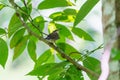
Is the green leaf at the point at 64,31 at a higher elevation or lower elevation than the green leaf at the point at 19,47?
higher

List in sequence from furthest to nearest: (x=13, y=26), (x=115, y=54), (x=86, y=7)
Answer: (x=13, y=26) < (x=86, y=7) < (x=115, y=54)

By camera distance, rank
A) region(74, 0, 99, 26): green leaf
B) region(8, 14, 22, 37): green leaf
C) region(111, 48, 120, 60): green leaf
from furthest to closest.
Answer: region(8, 14, 22, 37): green leaf, region(74, 0, 99, 26): green leaf, region(111, 48, 120, 60): green leaf

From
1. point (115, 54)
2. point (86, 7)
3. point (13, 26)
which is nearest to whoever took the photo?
point (115, 54)

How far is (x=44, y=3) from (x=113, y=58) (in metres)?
0.42

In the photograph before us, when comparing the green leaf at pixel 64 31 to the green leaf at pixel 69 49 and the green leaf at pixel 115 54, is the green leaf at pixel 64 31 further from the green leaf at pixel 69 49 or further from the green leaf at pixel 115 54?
the green leaf at pixel 115 54

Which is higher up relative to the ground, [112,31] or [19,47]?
[112,31]

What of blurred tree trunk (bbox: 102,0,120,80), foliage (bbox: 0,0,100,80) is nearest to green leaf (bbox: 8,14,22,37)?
foliage (bbox: 0,0,100,80)

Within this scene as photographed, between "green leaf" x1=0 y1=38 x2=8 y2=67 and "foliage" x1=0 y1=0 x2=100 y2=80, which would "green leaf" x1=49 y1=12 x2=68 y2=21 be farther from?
"green leaf" x1=0 y1=38 x2=8 y2=67

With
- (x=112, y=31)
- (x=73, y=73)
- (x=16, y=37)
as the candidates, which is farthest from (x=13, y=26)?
(x=112, y=31)

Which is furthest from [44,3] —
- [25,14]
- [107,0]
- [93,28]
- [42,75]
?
[93,28]

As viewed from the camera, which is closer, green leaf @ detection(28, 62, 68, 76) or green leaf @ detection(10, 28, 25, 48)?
green leaf @ detection(28, 62, 68, 76)

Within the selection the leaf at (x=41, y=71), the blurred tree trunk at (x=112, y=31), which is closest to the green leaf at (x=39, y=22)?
the leaf at (x=41, y=71)

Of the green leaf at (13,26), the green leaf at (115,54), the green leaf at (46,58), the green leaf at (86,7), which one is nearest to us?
the green leaf at (115,54)

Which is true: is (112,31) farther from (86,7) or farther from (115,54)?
(86,7)
